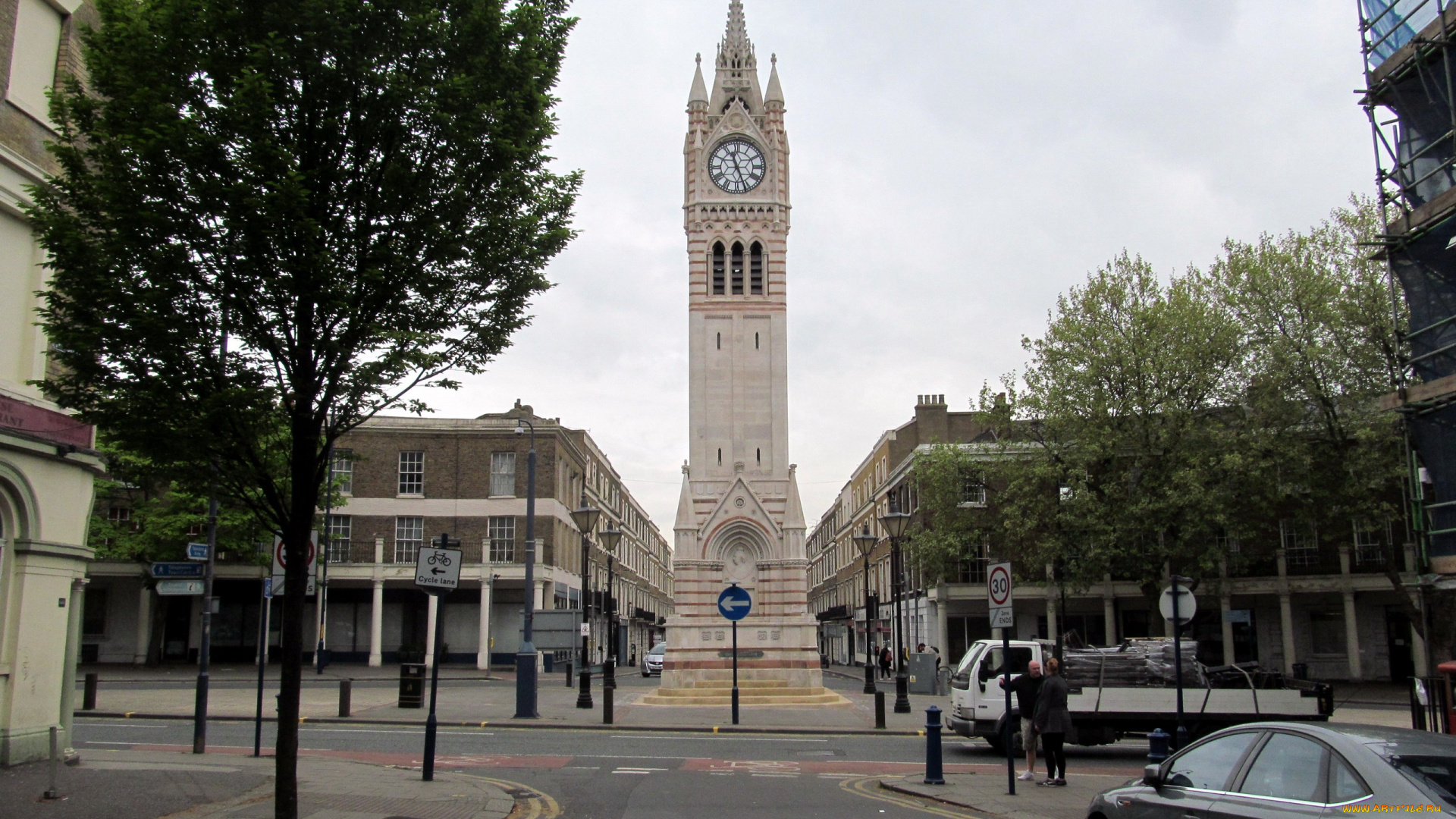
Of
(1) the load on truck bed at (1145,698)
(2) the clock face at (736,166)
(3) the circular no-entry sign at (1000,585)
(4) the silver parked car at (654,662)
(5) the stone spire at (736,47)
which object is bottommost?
(4) the silver parked car at (654,662)

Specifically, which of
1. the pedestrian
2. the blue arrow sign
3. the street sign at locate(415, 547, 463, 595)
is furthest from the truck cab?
the street sign at locate(415, 547, 463, 595)

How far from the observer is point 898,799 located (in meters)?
13.2

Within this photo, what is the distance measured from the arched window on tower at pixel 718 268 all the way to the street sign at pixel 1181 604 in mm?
24935

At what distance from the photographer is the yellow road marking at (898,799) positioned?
40.0ft

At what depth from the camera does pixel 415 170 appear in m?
10.4

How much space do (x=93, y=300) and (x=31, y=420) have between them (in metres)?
4.92

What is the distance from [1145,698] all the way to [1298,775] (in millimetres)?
12570

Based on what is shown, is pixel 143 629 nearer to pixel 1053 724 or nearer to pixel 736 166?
pixel 736 166

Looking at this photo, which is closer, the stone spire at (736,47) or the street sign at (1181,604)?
the street sign at (1181,604)

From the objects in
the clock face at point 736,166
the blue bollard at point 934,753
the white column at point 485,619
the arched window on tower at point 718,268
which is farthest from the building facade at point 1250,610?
the blue bollard at point 934,753

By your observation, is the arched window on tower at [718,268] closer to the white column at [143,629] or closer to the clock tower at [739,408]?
the clock tower at [739,408]

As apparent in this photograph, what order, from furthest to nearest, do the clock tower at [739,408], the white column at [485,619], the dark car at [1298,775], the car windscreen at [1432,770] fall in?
1. the white column at [485,619]
2. the clock tower at [739,408]
3. the dark car at [1298,775]
4. the car windscreen at [1432,770]

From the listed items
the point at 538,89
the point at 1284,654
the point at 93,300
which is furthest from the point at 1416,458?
the point at 1284,654

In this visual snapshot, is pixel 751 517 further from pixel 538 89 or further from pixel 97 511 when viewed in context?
pixel 97 511
